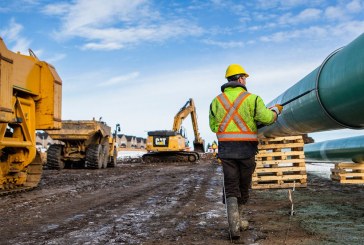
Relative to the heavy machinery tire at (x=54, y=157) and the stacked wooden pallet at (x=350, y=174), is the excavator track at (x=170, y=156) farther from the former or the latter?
the stacked wooden pallet at (x=350, y=174)

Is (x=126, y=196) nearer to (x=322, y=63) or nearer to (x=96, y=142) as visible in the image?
(x=322, y=63)

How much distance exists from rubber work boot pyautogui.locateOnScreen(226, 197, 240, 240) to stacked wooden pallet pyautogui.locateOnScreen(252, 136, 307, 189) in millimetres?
4926

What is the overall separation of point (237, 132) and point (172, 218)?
181 centimetres

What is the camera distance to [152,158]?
27.2 meters

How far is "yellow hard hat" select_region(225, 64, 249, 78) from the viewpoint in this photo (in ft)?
15.7

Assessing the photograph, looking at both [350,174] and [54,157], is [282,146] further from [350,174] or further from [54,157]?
[54,157]

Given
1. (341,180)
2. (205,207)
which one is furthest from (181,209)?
(341,180)

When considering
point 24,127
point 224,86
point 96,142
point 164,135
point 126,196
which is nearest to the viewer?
point 224,86

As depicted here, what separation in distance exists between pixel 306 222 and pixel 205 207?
1.91 metres

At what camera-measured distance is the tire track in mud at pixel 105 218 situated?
14.6 ft

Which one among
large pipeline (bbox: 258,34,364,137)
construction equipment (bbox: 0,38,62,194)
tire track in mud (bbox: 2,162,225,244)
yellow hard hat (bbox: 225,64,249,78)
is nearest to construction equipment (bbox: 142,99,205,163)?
construction equipment (bbox: 0,38,62,194)

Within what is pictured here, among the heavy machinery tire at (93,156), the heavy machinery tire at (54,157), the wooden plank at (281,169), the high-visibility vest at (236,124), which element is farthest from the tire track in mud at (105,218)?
the heavy machinery tire at (54,157)

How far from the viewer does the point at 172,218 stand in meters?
5.57

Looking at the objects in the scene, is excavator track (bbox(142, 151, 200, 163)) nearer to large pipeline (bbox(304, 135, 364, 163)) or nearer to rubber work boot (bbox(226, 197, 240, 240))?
large pipeline (bbox(304, 135, 364, 163))
